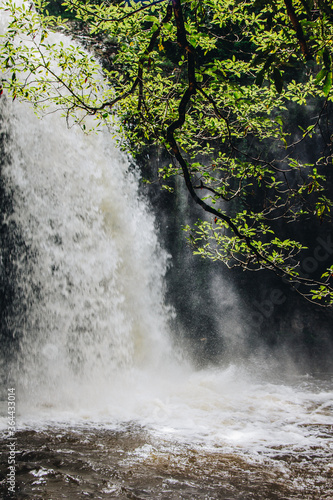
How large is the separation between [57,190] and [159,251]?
9.04 feet

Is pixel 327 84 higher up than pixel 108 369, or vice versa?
pixel 327 84

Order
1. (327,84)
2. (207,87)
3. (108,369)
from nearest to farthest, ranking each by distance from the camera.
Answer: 1. (327,84)
2. (207,87)
3. (108,369)

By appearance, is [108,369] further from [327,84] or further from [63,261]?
[327,84]

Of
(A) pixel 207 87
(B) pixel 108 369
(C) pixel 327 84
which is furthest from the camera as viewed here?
(B) pixel 108 369

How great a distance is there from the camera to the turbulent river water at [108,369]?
374cm

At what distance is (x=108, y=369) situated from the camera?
680 centimetres

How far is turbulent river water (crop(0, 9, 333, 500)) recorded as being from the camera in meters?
3.74

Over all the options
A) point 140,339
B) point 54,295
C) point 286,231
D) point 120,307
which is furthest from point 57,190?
point 286,231

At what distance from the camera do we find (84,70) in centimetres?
346

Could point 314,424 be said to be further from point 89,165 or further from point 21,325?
point 89,165

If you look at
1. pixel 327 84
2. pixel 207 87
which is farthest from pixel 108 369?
pixel 327 84

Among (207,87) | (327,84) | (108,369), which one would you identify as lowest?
(108,369)

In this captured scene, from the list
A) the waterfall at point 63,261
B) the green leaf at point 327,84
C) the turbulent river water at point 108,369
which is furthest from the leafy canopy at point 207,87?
the turbulent river water at point 108,369

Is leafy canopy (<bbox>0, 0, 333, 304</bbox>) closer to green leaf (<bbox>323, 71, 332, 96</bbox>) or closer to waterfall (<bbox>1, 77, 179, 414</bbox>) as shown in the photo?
green leaf (<bbox>323, 71, 332, 96</bbox>)
